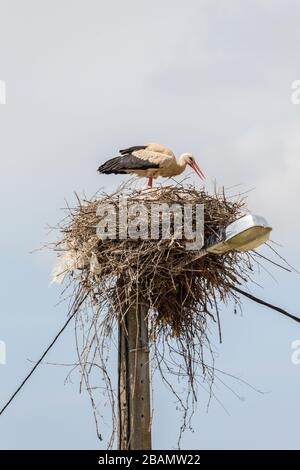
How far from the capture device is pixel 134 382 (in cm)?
718

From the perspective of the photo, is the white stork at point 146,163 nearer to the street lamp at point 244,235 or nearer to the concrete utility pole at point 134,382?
the concrete utility pole at point 134,382

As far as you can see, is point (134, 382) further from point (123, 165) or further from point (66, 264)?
point (123, 165)

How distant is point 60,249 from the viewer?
799 cm

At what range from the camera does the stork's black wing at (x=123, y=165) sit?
9.64 metres

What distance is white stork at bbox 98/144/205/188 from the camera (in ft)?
31.7

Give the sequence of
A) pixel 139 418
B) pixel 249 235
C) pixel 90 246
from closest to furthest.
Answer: pixel 249 235
pixel 139 418
pixel 90 246

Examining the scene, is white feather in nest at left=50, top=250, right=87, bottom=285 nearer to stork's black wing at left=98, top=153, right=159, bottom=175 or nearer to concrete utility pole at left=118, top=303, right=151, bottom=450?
concrete utility pole at left=118, top=303, right=151, bottom=450

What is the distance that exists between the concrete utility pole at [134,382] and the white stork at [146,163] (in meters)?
2.46

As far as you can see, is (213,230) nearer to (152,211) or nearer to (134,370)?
(152,211)

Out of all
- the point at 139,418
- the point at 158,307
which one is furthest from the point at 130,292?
the point at 139,418

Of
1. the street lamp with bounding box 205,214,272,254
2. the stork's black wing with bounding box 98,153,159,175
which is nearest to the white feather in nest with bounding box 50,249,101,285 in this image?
the street lamp with bounding box 205,214,272,254

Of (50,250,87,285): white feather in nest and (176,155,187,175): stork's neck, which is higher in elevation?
(176,155,187,175): stork's neck

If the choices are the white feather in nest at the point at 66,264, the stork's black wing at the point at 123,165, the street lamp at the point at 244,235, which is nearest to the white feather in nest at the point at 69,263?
the white feather in nest at the point at 66,264
